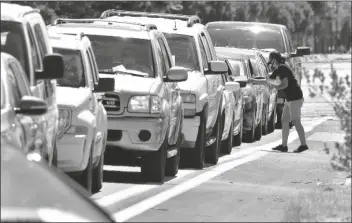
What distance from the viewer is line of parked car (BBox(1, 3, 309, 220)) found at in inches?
449

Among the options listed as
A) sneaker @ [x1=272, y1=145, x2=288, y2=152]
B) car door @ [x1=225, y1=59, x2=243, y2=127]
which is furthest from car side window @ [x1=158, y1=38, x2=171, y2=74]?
sneaker @ [x1=272, y1=145, x2=288, y2=152]

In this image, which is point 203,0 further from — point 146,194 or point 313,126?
point 146,194

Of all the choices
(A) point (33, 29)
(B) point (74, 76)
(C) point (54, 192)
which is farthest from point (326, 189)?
(C) point (54, 192)

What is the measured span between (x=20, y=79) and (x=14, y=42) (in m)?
1.55

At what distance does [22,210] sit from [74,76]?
9320mm

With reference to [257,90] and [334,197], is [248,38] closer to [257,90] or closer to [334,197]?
[257,90]

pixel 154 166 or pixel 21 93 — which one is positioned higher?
pixel 21 93

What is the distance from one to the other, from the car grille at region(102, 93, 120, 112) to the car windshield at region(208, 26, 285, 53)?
59.6 ft

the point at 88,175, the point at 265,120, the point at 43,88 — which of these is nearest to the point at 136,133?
the point at 88,175

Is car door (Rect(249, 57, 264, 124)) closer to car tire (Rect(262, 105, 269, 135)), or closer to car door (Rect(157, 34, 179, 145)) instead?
car tire (Rect(262, 105, 269, 135))

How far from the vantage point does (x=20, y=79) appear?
1070 centimetres

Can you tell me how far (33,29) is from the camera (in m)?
12.6

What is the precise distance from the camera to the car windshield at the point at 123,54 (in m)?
17.1

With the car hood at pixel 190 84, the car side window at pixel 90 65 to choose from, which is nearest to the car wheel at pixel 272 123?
the car hood at pixel 190 84
